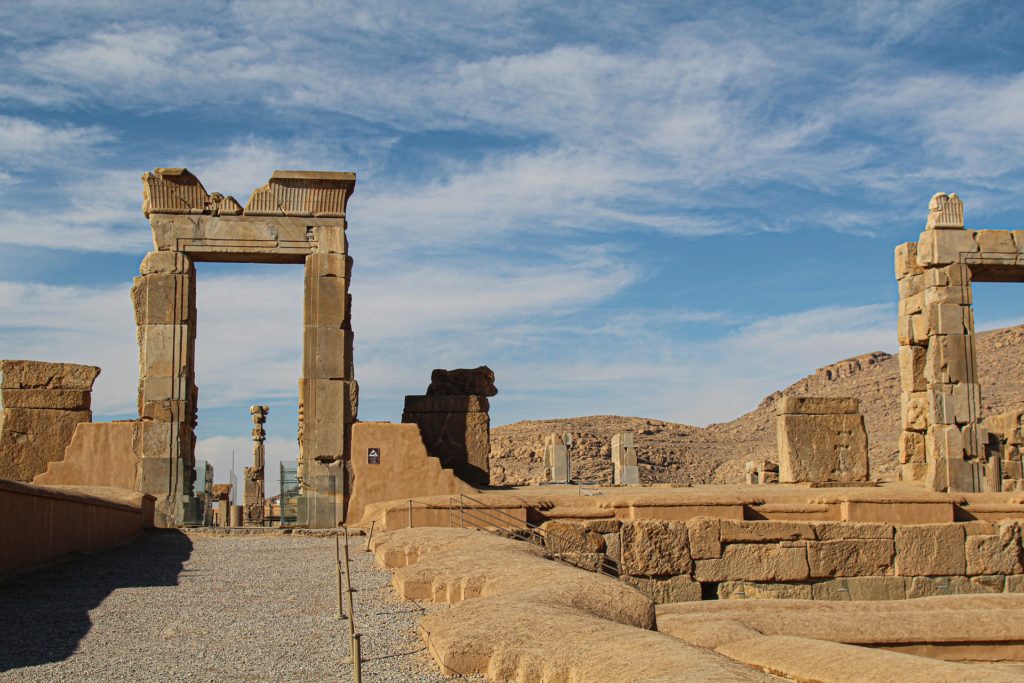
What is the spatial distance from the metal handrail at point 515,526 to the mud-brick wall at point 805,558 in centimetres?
14

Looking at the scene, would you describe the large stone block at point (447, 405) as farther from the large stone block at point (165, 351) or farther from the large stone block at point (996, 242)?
the large stone block at point (996, 242)

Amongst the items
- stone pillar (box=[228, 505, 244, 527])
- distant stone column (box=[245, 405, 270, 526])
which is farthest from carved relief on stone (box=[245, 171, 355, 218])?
distant stone column (box=[245, 405, 270, 526])

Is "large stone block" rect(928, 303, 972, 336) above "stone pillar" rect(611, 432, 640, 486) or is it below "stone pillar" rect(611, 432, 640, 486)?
above

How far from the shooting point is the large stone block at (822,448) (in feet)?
58.7

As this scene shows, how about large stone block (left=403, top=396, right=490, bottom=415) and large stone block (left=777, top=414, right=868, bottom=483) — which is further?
large stone block (left=777, top=414, right=868, bottom=483)

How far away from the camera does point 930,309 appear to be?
64.1 feet

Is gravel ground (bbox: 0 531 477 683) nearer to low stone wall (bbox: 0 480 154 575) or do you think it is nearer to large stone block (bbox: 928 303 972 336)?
low stone wall (bbox: 0 480 154 575)

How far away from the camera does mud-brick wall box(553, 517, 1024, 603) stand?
39.5 ft

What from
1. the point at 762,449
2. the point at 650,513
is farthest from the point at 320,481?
the point at 762,449

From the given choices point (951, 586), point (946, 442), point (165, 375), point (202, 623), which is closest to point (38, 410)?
point (165, 375)

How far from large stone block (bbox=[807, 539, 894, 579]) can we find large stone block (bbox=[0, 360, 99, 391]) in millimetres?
→ 11193

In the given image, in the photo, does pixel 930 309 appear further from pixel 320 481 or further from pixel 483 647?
pixel 483 647

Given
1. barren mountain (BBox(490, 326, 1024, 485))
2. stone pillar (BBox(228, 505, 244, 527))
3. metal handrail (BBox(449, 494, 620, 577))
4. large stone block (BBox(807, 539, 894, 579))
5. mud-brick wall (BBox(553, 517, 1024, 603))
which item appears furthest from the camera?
barren mountain (BBox(490, 326, 1024, 485))

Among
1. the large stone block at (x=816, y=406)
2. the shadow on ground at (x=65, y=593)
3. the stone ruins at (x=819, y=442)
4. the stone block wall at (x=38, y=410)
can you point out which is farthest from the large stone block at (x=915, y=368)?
the stone block wall at (x=38, y=410)
